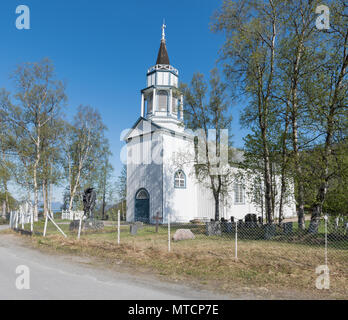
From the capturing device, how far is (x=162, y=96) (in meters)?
26.2

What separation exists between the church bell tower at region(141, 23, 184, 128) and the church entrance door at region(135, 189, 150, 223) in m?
6.55

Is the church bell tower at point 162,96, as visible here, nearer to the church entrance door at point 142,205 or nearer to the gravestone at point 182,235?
the church entrance door at point 142,205

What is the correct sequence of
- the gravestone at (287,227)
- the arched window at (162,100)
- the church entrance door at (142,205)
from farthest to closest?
1. the arched window at (162,100)
2. the church entrance door at (142,205)
3. the gravestone at (287,227)

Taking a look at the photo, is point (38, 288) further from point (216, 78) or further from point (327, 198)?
point (216, 78)

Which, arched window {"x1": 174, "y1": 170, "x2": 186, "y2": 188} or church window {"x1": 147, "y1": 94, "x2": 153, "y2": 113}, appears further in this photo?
church window {"x1": 147, "y1": 94, "x2": 153, "y2": 113}

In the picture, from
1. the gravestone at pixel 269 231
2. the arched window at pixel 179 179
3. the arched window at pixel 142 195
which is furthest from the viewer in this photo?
the arched window at pixel 142 195

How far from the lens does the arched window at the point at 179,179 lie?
23.8 meters

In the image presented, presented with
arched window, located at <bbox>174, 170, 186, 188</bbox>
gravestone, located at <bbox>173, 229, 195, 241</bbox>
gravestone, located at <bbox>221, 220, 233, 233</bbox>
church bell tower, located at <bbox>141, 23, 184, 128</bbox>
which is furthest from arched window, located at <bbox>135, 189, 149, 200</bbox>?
gravestone, located at <bbox>173, 229, 195, 241</bbox>

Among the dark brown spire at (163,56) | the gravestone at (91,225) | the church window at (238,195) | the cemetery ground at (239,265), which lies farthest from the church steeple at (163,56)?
the cemetery ground at (239,265)

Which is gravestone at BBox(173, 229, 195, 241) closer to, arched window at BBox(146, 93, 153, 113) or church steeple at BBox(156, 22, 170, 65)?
arched window at BBox(146, 93, 153, 113)

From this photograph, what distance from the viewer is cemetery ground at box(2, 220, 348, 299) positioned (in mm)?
5820

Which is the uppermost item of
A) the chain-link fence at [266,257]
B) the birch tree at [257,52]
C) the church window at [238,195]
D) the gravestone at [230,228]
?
the birch tree at [257,52]
